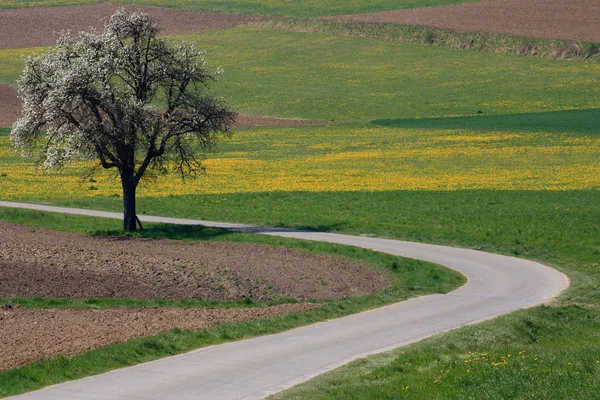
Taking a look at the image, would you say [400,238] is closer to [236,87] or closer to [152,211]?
[152,211]

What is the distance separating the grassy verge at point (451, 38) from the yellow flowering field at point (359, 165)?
33738 mm

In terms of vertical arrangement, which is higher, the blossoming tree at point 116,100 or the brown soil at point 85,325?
the blossoming tree at point 116,100

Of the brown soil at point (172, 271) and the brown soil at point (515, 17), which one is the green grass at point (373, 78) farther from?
the brown soil at point (172, 271)

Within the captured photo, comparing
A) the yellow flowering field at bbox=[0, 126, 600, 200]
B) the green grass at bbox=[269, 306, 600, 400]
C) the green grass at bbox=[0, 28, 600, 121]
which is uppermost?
the green grass at bbox=[0, 28, 600, 121]

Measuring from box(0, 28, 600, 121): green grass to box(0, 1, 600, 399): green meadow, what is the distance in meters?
0.28

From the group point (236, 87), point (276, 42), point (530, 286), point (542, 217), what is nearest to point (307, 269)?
point (530, 286)

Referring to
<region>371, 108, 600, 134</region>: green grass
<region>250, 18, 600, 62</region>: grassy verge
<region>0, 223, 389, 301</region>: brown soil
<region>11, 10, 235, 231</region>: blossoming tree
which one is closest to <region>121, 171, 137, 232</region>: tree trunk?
<region>11, 10, 235, 231</region>: blossoming tree

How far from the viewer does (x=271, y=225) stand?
41000 mm

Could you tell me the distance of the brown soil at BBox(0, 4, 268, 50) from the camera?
116188 mm

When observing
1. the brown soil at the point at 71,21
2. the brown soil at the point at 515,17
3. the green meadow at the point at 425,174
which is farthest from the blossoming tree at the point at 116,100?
the brown soil at the point at 71,21

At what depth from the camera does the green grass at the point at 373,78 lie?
87125mm

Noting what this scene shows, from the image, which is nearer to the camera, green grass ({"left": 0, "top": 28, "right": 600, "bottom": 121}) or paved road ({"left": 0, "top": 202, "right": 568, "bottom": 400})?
paved road ({"left": 0, "top": 202, "right": 568, "bottom": 400})

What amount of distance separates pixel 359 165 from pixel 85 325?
43186mm

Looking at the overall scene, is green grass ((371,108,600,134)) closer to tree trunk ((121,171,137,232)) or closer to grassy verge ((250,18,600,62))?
grassy verge ((250,18,600,62))
